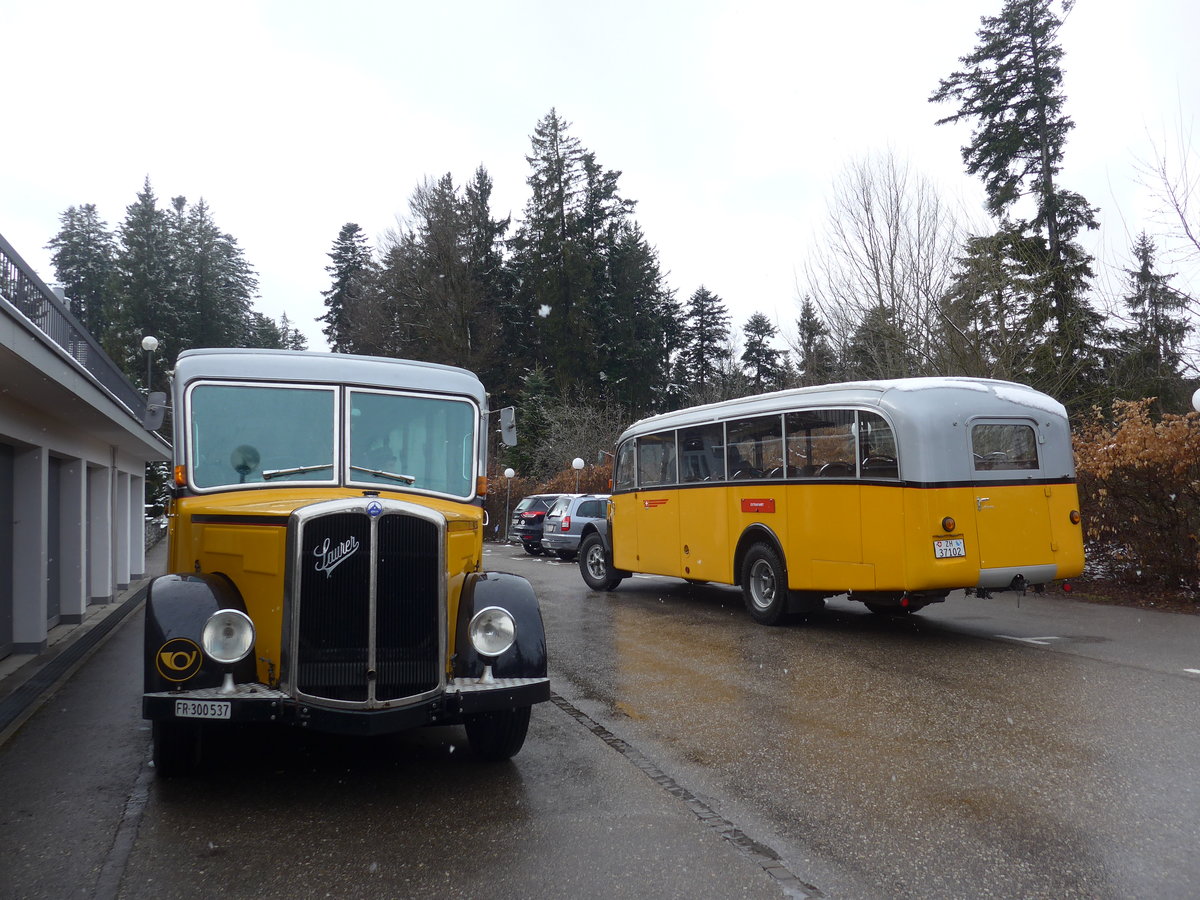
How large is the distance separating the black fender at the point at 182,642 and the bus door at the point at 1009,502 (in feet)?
22.4

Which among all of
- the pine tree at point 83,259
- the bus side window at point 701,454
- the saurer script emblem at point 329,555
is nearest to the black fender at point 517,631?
the saurer script emblem at point 329,555

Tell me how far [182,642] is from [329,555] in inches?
33.5

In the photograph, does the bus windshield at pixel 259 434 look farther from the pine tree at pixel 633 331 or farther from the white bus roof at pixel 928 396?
the pine tree at pixel 633 331

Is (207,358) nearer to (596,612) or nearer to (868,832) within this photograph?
(868,832)

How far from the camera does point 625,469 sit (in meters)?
14.8

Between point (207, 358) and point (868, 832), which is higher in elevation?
point (207, 358)

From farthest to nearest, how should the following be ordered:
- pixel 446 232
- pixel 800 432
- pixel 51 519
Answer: pixel 446 232 < pixel 51 519 < pixel 800 432

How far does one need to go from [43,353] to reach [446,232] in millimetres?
42679

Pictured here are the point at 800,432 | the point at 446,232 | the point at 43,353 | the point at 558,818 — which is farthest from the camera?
the point at 446,232

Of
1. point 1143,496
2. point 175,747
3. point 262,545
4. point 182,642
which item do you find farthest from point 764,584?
point 182,642

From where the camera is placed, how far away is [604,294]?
51.8 m

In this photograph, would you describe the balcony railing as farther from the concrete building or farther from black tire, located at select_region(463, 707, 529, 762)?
black tire, located at select_region(463, 707, 529, 762)

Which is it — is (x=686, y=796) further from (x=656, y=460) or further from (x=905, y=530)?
(x=656, y=460)

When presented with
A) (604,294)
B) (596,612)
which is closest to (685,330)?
(604,294)
